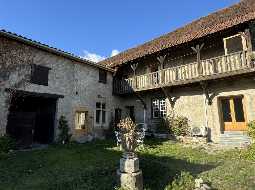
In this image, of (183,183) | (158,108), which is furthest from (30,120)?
(183,183)

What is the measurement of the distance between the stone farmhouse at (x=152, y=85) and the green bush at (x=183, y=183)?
653cm

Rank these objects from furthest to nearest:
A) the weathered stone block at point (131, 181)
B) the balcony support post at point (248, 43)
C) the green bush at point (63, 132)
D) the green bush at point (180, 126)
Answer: the green bush at point (180, 126), the green bush at point (63, 132), the balcony support post at point (248, 43), the weathered stone block at point (131, 181)

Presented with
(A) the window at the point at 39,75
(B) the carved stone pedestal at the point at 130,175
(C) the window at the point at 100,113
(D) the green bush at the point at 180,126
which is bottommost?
(B) the carved stone pedestal at the point at 130,175

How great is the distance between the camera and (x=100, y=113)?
1622cm

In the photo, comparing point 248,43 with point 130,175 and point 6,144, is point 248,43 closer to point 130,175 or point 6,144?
point 130,175

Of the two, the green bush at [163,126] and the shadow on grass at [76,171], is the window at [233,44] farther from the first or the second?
the shadow on grass at [76,171]

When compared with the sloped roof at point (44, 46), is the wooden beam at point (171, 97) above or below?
below

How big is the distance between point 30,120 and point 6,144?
82.0 inches

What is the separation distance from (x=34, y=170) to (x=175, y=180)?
15.7 ft

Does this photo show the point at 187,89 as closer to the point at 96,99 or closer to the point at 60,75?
the point at 96,99

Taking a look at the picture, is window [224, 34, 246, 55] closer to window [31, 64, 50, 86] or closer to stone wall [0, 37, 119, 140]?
stone wall [0, 37, 119, 140]

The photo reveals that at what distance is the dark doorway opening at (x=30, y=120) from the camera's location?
11.3 m

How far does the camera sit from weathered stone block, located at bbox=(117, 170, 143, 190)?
18.5 ft

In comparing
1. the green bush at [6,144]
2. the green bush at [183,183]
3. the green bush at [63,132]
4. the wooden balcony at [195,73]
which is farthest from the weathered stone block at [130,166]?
the green bush at [63,132]
